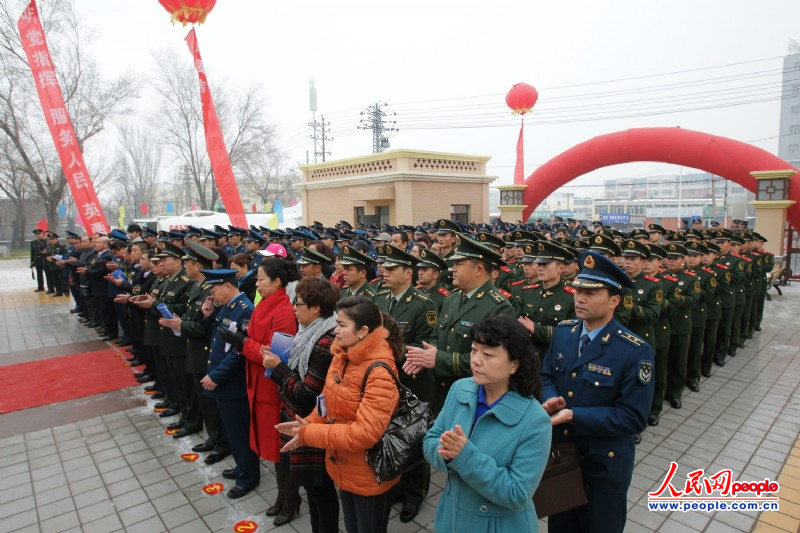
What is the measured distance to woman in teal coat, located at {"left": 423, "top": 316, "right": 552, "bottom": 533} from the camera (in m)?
1.84

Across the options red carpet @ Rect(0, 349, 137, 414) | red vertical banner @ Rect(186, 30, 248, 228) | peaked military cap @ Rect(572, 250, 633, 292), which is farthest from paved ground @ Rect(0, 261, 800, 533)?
red vertical banner @ Rect(186, 30, 248, 228)

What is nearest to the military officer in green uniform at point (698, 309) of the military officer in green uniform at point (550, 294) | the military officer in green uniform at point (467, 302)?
the military officer in green uniform at point (550, 294)

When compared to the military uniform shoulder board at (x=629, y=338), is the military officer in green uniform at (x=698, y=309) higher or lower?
lower

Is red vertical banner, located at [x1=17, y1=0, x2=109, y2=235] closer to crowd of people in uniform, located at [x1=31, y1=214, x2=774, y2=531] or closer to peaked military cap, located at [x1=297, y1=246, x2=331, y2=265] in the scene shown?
crowd of people in uniform, located at [x1=31, y1=214, x2=774, y2=531]

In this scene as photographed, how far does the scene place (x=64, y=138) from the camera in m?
11.4

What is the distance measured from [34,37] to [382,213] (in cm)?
1240

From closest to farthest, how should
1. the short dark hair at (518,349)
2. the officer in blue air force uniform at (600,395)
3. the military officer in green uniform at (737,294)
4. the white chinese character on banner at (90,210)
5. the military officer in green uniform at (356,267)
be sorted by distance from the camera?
1. the short dark hair at (518,349)
2. the officer in blue air force uniform at (600,395)
3. the military officer in green uniform at (356,267)
4. the military officer in green uniform at (737,294)
5. the white chinese character on banner at (90,210)

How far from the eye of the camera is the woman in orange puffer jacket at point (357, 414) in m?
2.41

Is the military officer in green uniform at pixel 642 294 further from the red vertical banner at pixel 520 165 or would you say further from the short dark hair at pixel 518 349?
the red vertical banner at pixel 520 165

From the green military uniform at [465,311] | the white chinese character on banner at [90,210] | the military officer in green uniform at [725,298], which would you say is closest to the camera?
the green military uniform at [465,311]

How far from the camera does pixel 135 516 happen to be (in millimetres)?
3836

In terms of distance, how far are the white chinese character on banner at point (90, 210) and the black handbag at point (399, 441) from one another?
474 inches
